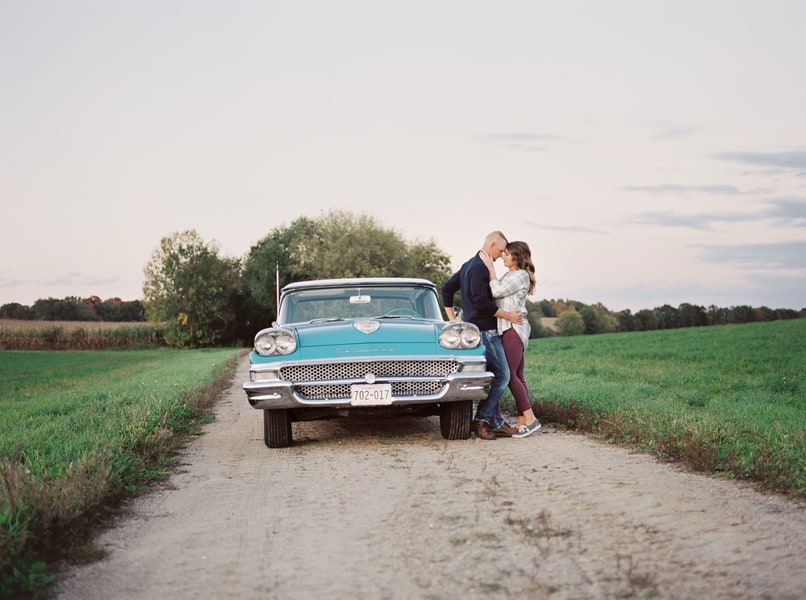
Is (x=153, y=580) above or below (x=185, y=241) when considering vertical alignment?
below

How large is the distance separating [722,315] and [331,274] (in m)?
30.7

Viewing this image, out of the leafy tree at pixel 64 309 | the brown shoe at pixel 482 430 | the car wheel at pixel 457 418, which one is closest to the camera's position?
the car wheel at pixel 457 418

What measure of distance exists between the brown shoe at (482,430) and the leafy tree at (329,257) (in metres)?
51.2

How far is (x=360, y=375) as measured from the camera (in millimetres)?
7238

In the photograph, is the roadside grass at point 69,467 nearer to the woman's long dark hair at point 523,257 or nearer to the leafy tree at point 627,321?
the woman's long dark hair at point 523,257

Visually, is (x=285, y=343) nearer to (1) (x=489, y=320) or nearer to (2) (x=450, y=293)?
(1) (x=489, y=320)

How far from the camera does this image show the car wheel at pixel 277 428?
293 inches

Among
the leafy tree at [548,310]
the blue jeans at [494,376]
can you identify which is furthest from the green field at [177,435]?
the leafy tree at [548,310]

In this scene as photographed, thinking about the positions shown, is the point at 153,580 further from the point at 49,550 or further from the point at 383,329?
the point at 383,329

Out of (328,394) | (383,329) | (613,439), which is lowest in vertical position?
(613,439)

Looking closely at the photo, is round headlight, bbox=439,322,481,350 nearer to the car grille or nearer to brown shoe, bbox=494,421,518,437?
the car grille

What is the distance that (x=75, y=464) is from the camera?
18.2ft

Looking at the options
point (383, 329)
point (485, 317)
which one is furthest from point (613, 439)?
point (383, 329)

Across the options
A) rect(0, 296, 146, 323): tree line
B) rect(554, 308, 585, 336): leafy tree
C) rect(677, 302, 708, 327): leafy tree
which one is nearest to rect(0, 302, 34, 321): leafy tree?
rect(0, 296, 146, 323): tree line
